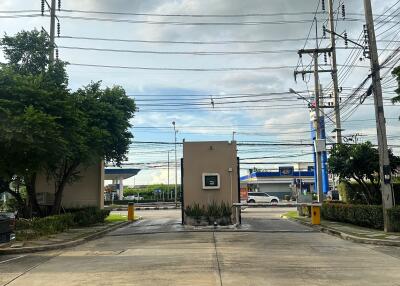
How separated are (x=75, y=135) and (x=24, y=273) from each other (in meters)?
10.3

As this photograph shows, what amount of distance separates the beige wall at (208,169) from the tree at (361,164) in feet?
17.5

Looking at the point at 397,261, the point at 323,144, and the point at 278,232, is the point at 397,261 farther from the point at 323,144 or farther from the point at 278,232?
the point at 323,144

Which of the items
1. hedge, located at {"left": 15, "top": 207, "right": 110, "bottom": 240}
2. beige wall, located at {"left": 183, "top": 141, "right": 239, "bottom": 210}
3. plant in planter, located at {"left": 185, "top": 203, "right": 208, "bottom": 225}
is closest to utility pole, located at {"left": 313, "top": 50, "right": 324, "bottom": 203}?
beige wall, located at {"left": 183, "top": 141, "right": 239, "bottom": 210}

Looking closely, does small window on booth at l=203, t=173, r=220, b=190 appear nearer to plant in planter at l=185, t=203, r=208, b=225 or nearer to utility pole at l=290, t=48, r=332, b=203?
Answer: plant in planter at l=185, t=203, r=208, b=225

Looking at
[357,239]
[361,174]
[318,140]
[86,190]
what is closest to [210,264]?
[357,239]

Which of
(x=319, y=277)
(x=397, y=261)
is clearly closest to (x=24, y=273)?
(x=319, y=277)

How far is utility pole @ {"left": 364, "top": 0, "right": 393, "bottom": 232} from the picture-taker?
835 inches

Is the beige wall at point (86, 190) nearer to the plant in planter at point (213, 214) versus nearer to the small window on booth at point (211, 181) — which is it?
the small window on booth at point (211, 181)

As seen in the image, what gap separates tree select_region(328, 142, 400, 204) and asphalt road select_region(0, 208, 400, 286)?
8.01 meters

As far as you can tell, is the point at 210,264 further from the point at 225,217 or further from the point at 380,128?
the point at 225,217

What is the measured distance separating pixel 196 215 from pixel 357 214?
26.3ft

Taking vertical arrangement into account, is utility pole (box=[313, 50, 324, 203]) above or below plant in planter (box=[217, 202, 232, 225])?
above

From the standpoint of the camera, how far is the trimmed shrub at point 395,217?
20.6 meters

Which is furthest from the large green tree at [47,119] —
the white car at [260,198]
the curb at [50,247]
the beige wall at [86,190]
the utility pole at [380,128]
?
the white car at [260,198]
